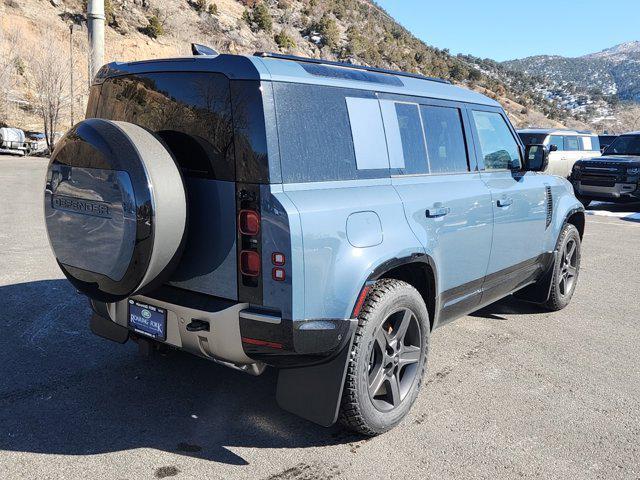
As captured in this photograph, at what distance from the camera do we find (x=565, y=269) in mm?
5711

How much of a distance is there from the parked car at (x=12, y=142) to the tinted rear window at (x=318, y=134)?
936 inches

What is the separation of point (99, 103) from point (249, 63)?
1.30 metres

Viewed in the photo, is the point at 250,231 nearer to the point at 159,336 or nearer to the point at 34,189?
the point at 159,336

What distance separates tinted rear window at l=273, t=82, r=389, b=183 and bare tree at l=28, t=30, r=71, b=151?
26468mm

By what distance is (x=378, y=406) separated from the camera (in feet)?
10.6

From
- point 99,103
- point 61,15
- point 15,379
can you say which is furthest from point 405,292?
point 61,15

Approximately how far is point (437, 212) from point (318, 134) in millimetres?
1049

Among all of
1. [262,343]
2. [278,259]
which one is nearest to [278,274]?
[278,259]

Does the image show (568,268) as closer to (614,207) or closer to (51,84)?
(614,207)

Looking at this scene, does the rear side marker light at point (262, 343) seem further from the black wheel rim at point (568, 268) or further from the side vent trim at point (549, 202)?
the black wheel rim at point (568, 268)

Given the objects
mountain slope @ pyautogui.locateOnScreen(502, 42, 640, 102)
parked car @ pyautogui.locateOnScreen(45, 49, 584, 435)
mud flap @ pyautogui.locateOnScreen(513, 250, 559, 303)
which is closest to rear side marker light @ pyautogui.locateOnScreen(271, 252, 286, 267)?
parked car @ pyautogui.locateOnScreen(45, 49, 584, 435)

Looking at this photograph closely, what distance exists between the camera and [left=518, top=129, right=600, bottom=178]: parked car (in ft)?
51.2

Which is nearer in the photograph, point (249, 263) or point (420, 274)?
point (249, 263)

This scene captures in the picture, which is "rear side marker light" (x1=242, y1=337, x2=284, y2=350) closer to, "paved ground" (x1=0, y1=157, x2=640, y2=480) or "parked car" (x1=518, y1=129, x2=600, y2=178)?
"paved ground" (x1=0, y1=157, x2=640, y2=480)
